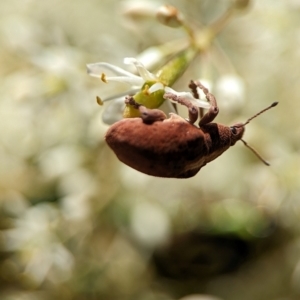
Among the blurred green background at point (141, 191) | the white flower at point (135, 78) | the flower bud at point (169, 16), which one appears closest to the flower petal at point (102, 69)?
the white flower at point (135, 78)

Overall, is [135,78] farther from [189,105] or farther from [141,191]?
[141,191]

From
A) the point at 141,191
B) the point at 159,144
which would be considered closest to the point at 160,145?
the point at 159,144

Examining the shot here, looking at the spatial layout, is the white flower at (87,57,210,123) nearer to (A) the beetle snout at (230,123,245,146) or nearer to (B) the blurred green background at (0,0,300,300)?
(A) the beetle snout at (230,123,245,146)

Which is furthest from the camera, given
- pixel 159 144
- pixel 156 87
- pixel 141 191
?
pixel 141 191

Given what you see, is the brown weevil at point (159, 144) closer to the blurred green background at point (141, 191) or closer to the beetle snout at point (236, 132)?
the beetle snout at point (236, 132)

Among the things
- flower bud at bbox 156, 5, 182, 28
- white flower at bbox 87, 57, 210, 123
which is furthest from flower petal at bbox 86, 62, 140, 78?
flower bud at bbox 156, 5, 182, 28
